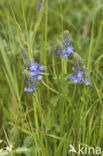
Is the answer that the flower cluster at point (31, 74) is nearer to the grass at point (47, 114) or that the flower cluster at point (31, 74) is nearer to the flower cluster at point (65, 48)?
the grass at point (47, 114)

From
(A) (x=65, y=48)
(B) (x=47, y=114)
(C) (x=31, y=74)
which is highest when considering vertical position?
(A) (x=65, y=48)

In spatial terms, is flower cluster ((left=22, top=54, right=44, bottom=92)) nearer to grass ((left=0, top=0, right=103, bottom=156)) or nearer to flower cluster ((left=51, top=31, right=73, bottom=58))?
grass ((left=0, top=0, right=103, bottom=156))

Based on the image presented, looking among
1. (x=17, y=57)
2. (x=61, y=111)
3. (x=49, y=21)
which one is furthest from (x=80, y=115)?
(x=49, y=21)

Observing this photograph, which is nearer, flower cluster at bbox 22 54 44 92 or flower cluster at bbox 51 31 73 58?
flower cluster at bbox 22 54 44 92

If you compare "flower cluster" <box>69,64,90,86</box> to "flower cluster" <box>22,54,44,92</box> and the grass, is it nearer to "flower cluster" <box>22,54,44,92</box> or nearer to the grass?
the grass

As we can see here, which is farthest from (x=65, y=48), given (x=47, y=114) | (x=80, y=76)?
(x=47, y=114)

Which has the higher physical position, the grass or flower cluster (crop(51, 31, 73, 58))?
flower cluster (crop(51, 31, 73, 58))

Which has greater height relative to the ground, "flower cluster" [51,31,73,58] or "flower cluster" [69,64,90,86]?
"flower cluster" [51,31,73,58]

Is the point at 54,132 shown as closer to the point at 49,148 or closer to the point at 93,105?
the point at 49,148

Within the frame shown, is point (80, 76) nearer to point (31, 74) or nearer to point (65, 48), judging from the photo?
point (65, 48)

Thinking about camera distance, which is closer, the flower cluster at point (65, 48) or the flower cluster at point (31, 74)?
the flower cluster at point (31, 74)

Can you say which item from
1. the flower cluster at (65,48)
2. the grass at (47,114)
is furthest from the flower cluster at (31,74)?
the flower cluster at (65,48)

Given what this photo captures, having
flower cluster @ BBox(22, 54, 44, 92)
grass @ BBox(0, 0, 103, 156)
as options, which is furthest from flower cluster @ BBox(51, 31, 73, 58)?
flower cluster @ BBox(22, 54, 44, 92)
